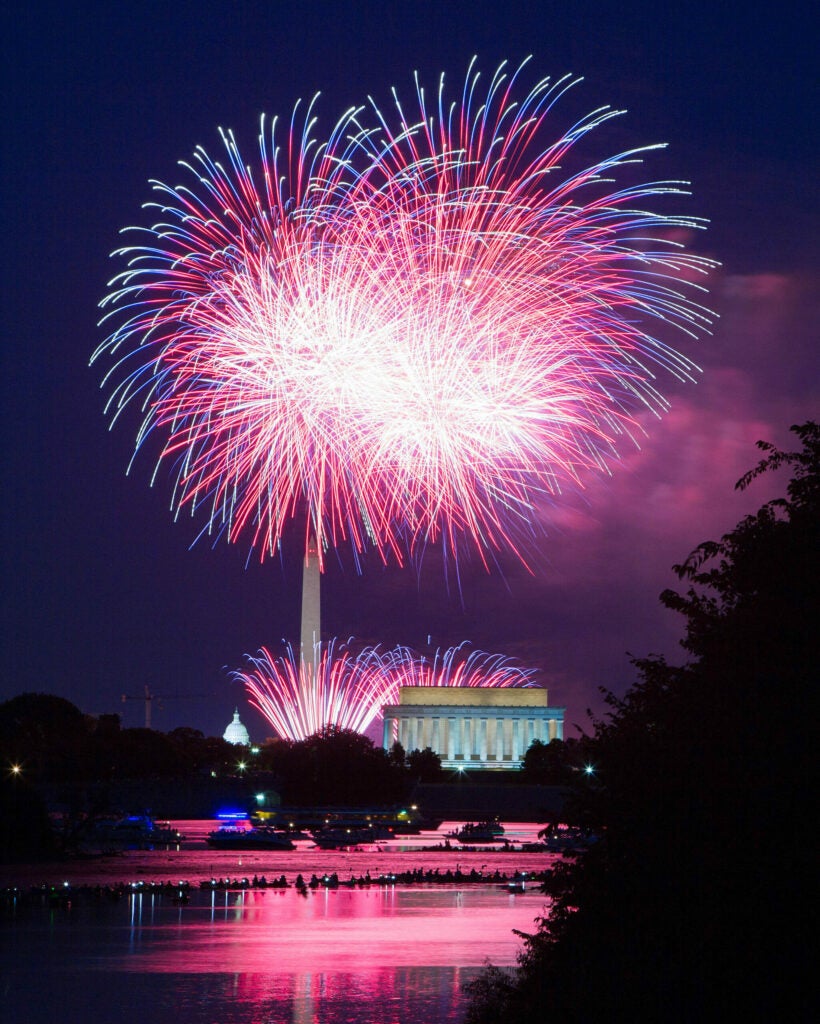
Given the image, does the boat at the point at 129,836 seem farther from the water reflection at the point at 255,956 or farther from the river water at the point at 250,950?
the water reflection at the point at 255,956

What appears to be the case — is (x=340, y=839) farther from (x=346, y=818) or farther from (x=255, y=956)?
(x=255, y=956)

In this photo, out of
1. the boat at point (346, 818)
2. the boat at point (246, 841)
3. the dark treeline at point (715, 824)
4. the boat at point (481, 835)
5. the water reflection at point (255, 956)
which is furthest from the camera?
the boat at point (346, 818)

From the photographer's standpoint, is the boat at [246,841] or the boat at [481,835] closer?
the boat at [246,841]

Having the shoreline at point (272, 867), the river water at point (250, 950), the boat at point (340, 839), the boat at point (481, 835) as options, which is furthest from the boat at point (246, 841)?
the river water at point (250, 950)

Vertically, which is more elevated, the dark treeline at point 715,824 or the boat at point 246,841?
the dark treeline at point 715,824

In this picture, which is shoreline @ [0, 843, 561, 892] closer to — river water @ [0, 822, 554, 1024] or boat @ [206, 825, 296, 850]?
river water @ [0, 822, 554, 1024]

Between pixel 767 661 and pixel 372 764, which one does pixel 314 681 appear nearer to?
pixel 372 764

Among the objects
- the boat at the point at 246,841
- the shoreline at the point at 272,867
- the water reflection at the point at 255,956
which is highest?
the boat at the point at 246,841
